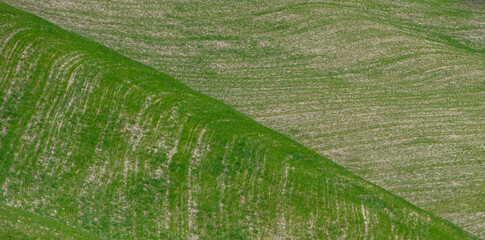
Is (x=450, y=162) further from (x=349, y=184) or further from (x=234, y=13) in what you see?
(x=234, y=13)

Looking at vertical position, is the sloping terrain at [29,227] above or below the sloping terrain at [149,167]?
below

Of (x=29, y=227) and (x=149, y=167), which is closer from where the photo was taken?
(x=29, y=227)

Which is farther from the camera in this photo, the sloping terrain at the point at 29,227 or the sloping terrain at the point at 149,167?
the sloping terrain at the point at 149,167

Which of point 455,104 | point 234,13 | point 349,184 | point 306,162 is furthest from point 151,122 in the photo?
point 455,104

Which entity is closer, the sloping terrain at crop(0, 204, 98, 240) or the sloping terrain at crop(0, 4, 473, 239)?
the sloping terrain at crop(0, 204, 98, 240)

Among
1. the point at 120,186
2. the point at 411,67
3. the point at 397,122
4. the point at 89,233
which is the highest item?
the point at 411,67

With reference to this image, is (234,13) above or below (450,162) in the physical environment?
above

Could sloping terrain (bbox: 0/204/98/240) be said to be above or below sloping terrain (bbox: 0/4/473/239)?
below

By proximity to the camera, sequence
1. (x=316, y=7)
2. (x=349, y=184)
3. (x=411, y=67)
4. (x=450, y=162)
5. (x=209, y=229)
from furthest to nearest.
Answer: (x=316, y=7) < (x=411, y=67) < (x=450, y=162) < (x=349, y=184) < (x=209, y=229)
